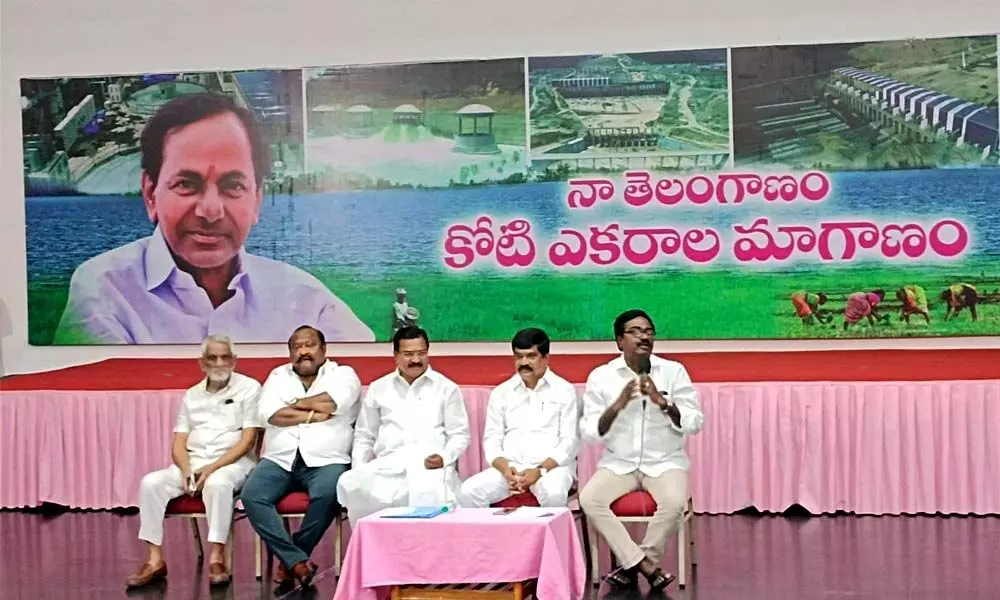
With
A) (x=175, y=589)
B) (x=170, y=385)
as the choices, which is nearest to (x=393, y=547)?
(x=175, y=589)

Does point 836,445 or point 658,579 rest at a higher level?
point 836,445

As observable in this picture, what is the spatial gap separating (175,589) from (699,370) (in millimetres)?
3008

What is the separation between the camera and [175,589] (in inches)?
208

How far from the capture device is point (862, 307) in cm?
791

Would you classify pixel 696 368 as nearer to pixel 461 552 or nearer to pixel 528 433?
pixel 528 433

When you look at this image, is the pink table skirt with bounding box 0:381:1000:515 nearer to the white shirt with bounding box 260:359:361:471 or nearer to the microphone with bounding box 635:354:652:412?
the white shirt with bounding box 260:359:361:471

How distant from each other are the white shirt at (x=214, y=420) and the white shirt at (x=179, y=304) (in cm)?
276

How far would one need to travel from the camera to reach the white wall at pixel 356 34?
311 inches

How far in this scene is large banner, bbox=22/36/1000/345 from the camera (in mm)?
7844

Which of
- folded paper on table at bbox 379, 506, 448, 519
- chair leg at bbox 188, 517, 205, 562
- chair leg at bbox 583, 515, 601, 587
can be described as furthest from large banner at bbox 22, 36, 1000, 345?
folded paper on table at bbox 379, 506, 448, 519

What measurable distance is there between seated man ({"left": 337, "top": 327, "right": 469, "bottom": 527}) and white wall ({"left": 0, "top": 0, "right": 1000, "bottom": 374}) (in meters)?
2.81

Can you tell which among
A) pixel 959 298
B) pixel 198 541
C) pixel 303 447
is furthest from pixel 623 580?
pixel 959 298

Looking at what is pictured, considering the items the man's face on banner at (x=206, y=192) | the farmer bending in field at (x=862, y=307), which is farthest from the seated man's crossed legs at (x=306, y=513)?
the farmer bending in field at (x=862, y=307)

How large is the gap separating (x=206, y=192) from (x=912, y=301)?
14.3 ft
